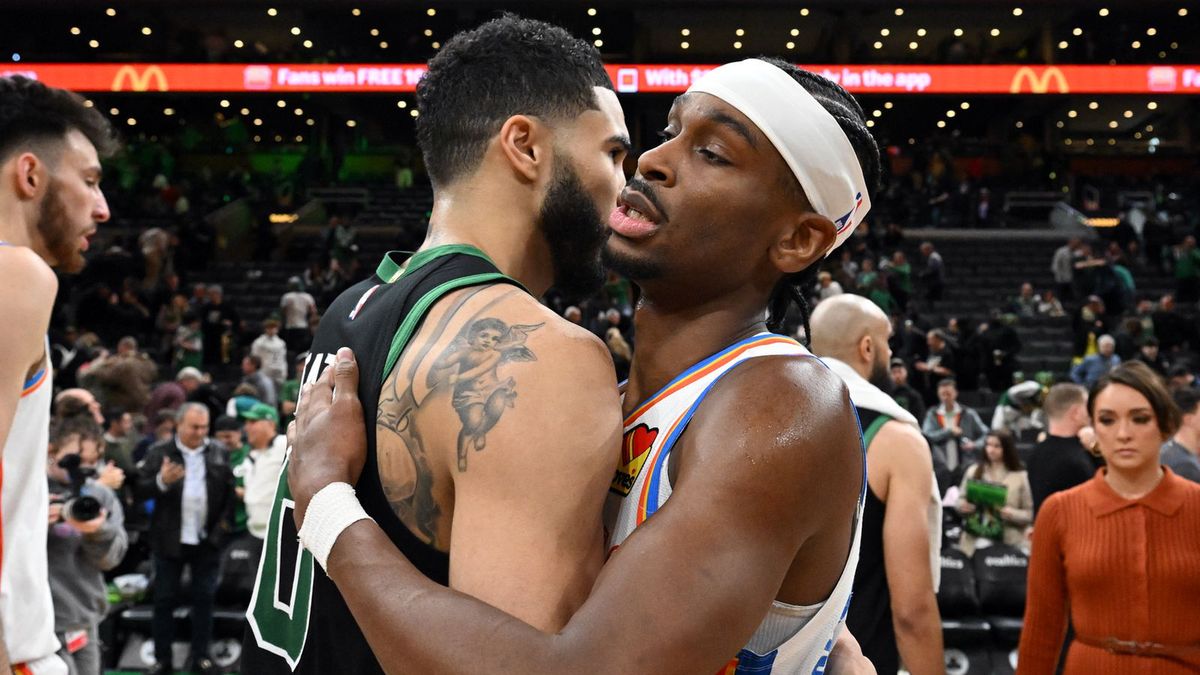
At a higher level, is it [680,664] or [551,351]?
[551,351]

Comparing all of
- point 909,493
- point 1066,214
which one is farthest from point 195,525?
point 1066,214

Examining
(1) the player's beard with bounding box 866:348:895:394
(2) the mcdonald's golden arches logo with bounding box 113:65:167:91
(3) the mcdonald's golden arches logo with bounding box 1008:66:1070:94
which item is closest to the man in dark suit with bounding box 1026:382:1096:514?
(1) the player's beard with bounding box 866:348:895:394

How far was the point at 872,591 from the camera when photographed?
3748 mm

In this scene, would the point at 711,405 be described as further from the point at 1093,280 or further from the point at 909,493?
the point at 1093,280

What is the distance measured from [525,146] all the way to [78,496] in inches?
172

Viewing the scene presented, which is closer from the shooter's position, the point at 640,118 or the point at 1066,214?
the point at 1066,214

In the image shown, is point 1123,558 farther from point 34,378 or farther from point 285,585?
point 34,378

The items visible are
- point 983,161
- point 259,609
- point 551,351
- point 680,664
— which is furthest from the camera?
point 983,161

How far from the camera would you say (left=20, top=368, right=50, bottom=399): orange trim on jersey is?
99.0 inches

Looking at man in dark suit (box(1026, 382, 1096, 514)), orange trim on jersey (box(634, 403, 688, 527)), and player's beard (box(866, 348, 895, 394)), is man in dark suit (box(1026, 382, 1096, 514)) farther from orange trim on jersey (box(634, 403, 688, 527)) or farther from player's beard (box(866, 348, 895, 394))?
orange trim on jersey (box(634, 403, 688, 527))

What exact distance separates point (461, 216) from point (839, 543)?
793 millimetres

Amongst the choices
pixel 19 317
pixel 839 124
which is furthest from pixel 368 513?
pixel 19 317

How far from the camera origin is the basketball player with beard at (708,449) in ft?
4.73

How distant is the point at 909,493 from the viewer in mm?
3590
